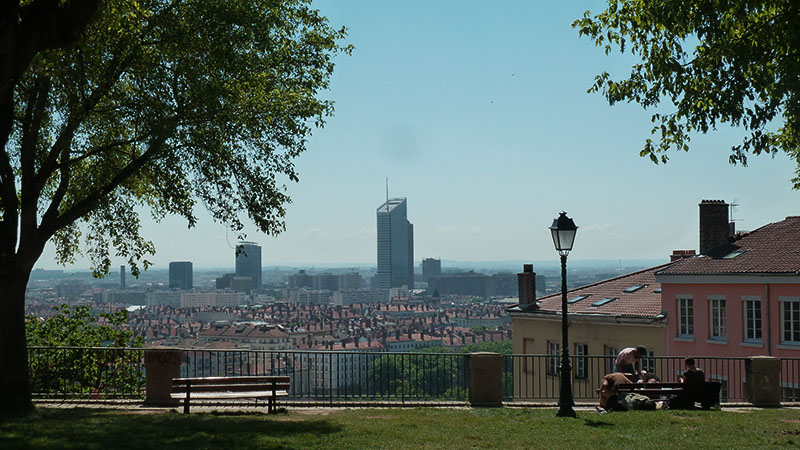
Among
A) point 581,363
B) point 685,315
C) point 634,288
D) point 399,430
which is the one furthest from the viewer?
point 634,288

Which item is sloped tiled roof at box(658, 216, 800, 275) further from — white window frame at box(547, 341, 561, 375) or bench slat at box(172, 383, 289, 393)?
bench slat at box(172, 383, 289, 393)

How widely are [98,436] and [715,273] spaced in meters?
29.6

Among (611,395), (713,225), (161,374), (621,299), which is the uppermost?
(713,225)

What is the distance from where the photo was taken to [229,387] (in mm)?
16625

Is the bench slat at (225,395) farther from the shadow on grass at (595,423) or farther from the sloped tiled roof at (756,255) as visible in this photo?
the sloped tiled roof at (756,255)

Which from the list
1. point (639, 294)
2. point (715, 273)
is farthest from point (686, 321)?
point (639, 294)

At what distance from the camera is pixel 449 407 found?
18625 mm

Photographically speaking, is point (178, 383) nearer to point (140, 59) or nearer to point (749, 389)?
point (140, 59)

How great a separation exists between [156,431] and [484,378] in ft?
25.2

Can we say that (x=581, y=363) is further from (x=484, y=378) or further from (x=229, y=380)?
(x=229, y=380)

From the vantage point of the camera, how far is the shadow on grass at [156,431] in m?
12.4

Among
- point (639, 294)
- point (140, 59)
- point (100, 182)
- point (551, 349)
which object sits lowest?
point (551, 349)

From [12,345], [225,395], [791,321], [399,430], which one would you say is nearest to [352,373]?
[225,395]

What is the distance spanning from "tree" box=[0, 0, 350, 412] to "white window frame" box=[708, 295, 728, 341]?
2336cm
